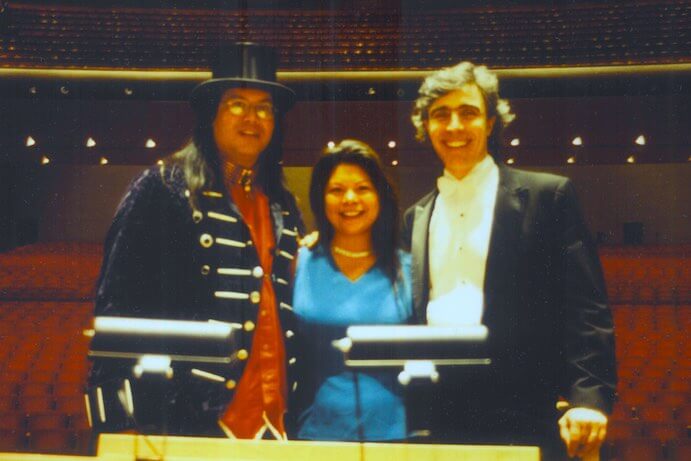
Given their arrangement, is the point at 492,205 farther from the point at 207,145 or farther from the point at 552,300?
the point at 207,145

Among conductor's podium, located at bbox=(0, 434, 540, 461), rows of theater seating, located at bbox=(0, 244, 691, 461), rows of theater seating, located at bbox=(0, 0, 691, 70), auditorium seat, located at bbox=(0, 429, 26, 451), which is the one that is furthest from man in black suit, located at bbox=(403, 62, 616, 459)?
rows of theater seating, located at bbox=(0, 0, 691, 70)

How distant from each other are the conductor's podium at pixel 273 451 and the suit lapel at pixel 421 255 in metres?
0.63

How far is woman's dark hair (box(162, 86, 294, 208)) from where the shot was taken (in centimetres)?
141

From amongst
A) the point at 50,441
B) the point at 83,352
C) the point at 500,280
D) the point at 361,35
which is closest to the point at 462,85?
the point at 500,280

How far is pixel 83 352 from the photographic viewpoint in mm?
4461

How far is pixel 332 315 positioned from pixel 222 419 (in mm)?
336

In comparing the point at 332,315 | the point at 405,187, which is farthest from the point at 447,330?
the point at 405,187

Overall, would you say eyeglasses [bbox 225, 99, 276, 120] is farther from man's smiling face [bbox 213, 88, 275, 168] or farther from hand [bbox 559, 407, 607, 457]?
hand [bbox 559, 407, 607, 457]

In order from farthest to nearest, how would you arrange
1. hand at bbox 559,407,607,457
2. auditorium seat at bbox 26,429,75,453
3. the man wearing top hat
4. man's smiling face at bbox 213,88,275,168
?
auditorium seat at bbox 26,429,75,453 < man's smiling face at bbox 213,88,275,168 < the man wearing top hat < hand at bbox 559,407,607,457

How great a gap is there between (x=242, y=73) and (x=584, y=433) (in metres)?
1.08

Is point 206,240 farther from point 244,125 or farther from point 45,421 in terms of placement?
point 45,421

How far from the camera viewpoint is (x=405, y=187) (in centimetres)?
917

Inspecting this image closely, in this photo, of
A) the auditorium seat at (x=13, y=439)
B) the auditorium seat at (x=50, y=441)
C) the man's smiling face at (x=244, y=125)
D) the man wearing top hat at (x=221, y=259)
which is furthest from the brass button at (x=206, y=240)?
the auditorium seat at (x=13, y=439)

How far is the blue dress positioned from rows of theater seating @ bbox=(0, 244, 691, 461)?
2435mm
